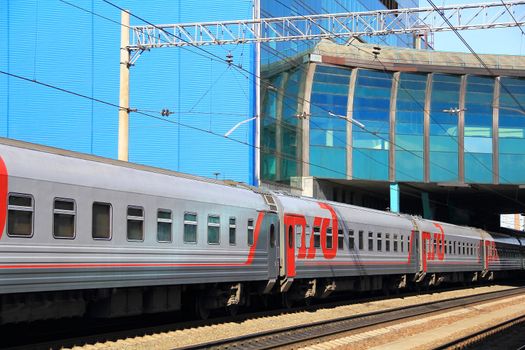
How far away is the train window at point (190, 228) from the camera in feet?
51.3

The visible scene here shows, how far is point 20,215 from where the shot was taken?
1127 cm

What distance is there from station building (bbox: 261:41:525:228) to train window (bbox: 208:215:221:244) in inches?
1119

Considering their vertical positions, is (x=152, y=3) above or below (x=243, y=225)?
above

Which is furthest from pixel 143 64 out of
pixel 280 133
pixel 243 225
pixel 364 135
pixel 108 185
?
pixel 108 185

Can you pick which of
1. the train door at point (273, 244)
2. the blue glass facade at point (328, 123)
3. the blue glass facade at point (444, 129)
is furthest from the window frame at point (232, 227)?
the blue glass facade at point (444, 129)

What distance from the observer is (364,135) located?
47406 millimetres

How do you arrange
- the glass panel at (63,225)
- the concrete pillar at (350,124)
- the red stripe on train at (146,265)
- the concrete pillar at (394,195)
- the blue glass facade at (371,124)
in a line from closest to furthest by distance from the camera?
the red stripe on train at (146,265), the glass panel at (63,225), the concrete pillar at (350,124), the blue glass facade at (371,124), the concrete pillar at (394,195)

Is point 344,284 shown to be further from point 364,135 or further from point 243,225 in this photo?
point 364,135

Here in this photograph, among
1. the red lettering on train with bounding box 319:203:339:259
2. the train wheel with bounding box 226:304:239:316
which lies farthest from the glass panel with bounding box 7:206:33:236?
the red lettering on train with bounding box 319:203:339:259

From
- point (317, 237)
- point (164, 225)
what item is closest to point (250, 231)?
point (164, 225)

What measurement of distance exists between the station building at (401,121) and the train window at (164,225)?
30328 mm

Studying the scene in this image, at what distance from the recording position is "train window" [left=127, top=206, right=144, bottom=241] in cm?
1382

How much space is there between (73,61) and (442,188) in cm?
2590

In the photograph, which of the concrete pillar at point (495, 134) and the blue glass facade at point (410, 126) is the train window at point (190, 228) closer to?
the blue glass facade at point (410, 126)
